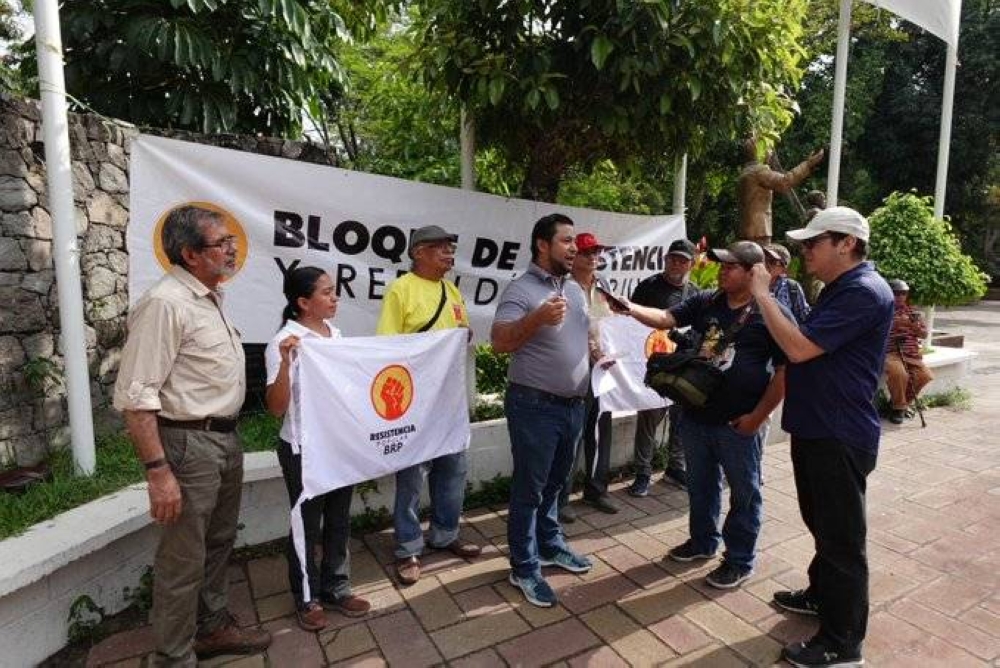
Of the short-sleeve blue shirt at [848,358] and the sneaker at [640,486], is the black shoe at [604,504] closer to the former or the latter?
the sneaker at [640,486]

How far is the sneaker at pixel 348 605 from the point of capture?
10.2 ft

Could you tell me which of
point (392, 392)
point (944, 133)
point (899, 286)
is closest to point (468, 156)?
point (392, 392)

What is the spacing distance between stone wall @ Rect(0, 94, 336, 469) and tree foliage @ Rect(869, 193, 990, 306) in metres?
6.48

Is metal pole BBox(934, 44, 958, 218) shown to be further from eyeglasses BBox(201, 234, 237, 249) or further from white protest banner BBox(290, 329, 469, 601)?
eyeglasses BBox(201, 234, 237, 249)

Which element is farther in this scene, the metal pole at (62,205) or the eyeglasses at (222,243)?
the metal pole at (62,205)

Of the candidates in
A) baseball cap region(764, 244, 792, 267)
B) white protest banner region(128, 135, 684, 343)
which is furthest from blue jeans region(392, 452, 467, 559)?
baseball cap region(764, 244, 792, 267)

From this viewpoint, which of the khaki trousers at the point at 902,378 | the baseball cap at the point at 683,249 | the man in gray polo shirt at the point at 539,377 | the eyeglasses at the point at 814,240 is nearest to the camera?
the eyeglasses at the point at 814,240

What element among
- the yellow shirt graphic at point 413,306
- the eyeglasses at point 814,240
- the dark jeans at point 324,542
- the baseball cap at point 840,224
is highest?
the baseball cap at point 840,224

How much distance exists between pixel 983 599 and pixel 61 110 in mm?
5114

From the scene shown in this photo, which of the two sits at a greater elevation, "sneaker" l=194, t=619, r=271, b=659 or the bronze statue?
the bronze statue

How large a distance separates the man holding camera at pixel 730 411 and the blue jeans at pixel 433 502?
128 centimetres

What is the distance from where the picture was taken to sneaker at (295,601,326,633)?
2979 mm

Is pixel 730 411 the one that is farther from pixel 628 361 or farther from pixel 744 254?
pixel 628 361

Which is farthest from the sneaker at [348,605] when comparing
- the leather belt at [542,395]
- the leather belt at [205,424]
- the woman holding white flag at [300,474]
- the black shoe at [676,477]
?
the black shoe at [676,477]
